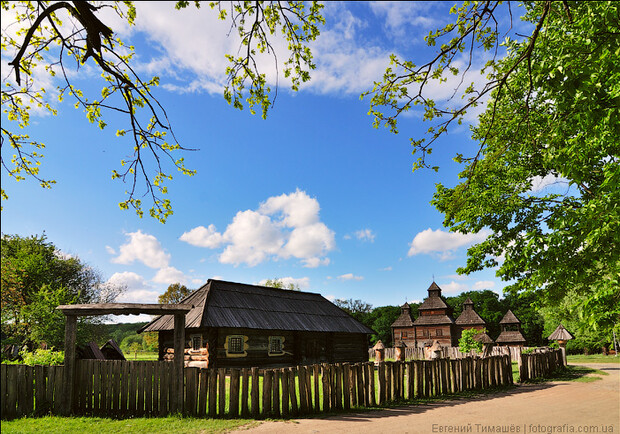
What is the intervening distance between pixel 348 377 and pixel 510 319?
129ft

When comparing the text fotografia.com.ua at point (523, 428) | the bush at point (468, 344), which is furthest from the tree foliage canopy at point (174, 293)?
the text fotografia.com.ua at point (523, 428)

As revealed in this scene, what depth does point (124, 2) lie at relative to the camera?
6203 millimetres

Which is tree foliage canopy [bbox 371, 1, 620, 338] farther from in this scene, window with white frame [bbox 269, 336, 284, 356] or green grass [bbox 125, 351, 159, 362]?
green grass [bbox 125, 351, 159, 362]

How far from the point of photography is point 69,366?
1012 cm

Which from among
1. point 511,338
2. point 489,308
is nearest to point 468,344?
point 511,338

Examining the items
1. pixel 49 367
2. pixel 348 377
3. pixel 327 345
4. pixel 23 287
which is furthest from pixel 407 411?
pixel 23 287

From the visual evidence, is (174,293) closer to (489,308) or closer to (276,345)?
(276,345)

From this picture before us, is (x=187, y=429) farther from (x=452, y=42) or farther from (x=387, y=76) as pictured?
(x=452, y=42)

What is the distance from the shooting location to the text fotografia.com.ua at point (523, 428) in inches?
336

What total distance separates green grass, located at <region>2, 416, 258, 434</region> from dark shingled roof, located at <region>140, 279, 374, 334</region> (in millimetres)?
9306

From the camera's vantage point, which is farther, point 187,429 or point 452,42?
point 187,429

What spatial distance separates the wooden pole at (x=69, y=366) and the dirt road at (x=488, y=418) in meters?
5.03

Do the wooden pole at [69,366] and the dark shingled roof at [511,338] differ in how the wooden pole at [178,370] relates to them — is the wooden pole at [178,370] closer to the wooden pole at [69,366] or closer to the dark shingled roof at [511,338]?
the wooden pole at [69,366]

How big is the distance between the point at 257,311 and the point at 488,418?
50.3 ft
